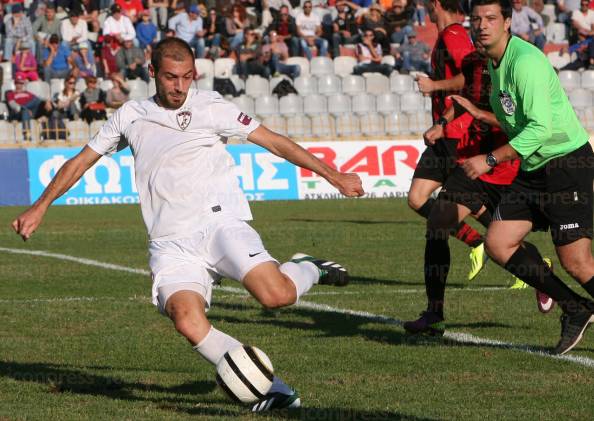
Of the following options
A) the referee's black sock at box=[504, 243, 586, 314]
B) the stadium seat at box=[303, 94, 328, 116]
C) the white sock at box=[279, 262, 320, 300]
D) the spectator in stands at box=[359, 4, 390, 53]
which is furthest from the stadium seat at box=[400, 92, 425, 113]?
the white sock at box=[279, 262, 320, 300]

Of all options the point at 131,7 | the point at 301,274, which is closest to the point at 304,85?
the point at 131,7

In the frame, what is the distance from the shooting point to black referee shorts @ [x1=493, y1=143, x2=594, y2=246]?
23.8 ft

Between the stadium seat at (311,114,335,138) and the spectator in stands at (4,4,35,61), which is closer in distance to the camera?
the stadium seat at (311,114,335,138)

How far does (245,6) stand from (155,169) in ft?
77.8

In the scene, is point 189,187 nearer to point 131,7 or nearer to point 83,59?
point 83,59

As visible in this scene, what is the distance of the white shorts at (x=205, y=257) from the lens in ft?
20.2

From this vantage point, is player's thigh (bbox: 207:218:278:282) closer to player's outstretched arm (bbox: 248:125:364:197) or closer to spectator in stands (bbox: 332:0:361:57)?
player's outstretched arm (bbox: 248:125:364:197)

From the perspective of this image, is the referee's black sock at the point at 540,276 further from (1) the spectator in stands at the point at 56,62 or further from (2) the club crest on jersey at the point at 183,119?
(1) the spectator in stands at the point at 56,62

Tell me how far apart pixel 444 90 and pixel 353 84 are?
1901 cm

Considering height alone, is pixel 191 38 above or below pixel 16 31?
below

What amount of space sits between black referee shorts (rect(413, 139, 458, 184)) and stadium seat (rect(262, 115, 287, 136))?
1504cm

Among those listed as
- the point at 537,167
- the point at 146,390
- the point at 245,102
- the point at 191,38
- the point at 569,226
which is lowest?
the point at 146,390

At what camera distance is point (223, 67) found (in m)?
27.2

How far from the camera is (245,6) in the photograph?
2959cm
